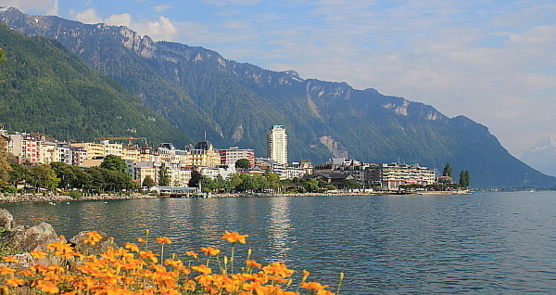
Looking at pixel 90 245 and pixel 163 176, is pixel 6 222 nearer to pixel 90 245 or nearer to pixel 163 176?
pixel 90 245

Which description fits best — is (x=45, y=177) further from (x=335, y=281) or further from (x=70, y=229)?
(x=335, y=281)

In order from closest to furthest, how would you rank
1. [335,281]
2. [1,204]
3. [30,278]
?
[30,278], [335,281], [1,204]

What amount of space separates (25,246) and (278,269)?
613 inches

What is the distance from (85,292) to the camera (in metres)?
10.1

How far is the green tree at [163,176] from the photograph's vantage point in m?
188

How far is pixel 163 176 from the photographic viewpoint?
7490 inches

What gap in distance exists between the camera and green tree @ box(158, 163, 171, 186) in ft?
618

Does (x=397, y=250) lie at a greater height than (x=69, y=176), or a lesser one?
lesser

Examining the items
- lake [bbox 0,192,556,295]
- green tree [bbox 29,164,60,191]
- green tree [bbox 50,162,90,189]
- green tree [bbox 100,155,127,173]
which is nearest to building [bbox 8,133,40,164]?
green tree [bbox 100,155,127,173]

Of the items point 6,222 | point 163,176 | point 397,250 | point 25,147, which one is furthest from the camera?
point 163,176

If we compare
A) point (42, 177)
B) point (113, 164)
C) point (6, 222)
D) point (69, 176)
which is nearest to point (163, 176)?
point (113, 164)

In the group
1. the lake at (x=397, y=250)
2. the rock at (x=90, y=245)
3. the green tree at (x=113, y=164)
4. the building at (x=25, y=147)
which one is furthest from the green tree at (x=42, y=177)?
the rock at (x=90, y=245)

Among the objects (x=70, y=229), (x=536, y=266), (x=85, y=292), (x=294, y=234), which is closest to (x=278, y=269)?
(x=85, y=292)

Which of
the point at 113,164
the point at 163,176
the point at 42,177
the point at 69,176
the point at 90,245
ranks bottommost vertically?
the point at 90,245
